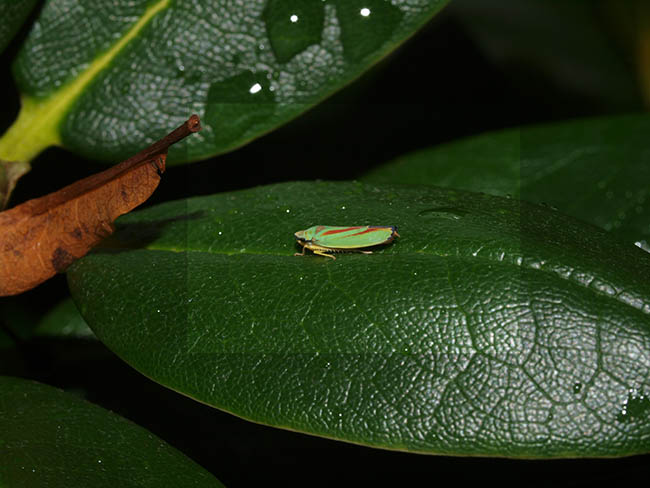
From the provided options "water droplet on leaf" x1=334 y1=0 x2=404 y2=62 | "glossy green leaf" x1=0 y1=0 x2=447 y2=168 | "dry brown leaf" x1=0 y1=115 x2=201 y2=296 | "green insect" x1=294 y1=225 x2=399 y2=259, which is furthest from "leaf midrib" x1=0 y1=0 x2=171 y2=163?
"green insect" x1=294 y1=225 x2=399 y2=259

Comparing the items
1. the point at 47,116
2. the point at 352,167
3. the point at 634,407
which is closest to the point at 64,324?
the point at 47,116

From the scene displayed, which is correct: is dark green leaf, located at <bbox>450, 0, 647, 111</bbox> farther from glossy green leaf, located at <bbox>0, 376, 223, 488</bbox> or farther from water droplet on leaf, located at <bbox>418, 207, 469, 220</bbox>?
glossy green leaf, located at <bbox>0, 376, 223, 488</bbox>

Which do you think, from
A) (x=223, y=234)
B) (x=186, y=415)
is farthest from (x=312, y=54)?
(x=186, y=415)

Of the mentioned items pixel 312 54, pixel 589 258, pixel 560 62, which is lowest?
pixel 560 62

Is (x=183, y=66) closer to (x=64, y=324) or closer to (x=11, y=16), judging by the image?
(x=11, y=16)

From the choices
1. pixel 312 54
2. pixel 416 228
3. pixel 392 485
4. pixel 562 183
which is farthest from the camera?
pixel 562 183

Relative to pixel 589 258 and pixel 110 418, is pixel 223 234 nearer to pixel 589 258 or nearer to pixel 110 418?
pixel 110 418

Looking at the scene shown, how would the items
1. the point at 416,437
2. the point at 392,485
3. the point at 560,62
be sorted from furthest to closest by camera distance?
the point at 560,62, the point at 392,485, the point at 416,437
